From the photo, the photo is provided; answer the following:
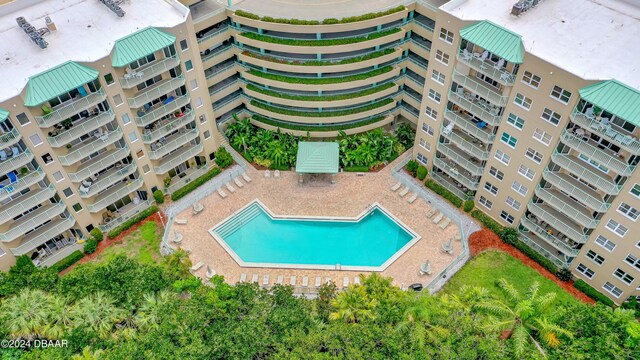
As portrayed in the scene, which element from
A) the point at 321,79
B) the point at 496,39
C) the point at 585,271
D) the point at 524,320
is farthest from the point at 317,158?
the point at 585,271

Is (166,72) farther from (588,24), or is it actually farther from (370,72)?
(588,24)

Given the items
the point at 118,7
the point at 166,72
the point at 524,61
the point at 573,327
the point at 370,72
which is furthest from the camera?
the point at 370,72

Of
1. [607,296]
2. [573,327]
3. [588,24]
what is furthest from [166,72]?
[607,296]

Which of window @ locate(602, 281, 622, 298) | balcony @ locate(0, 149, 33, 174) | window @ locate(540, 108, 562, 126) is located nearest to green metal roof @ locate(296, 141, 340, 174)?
window @ locate(540, 108, 562, 126)

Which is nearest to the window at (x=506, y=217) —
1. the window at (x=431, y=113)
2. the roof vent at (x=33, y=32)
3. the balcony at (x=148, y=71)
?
the window at (x=431, y=113)

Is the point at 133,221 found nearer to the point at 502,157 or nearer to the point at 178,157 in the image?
the point at 178,157

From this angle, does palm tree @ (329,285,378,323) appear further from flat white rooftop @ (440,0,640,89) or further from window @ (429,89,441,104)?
flat white rooftop @ (440,0,640,89)

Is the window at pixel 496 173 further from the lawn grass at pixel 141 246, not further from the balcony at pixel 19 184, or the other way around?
the balcony at pixel 19 184
